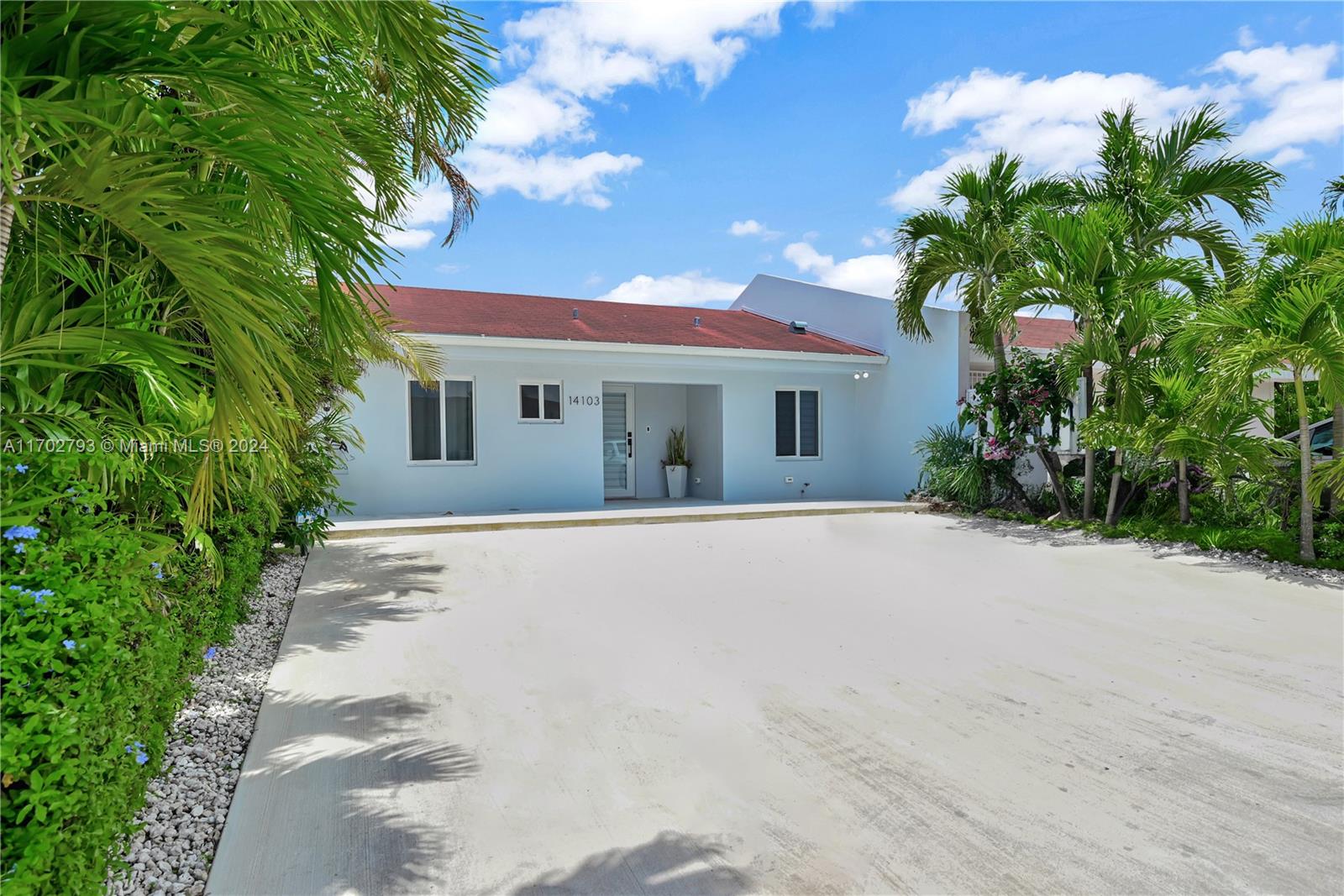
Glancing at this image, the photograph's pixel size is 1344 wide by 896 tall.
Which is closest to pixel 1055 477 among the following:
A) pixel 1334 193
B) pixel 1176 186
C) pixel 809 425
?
pixel 1176 186

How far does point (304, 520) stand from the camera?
9211mm

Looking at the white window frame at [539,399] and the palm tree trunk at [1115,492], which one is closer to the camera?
the palm tree trunk at [1115,492]

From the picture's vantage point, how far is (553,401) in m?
14.7

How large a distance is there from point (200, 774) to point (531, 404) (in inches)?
441

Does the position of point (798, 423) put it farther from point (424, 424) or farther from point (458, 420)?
point (424, 424)

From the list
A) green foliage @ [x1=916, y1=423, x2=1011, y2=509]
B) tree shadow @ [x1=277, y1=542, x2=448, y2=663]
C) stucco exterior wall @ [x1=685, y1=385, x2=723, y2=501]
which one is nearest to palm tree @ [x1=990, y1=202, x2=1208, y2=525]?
green foliage @ [x1=916, y1=423, x2=1011, y2=509]

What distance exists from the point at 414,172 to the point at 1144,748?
15.7 feet

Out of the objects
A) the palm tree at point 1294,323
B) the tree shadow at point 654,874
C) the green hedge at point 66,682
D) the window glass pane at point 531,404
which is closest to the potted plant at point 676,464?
the window glass pane at point 531,404

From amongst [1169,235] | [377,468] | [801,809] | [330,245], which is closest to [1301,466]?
[1169,235]

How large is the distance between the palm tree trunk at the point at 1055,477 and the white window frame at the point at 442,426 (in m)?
9.78

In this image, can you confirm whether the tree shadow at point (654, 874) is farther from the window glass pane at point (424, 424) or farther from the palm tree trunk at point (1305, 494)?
the window glass pane at point (424, 424)

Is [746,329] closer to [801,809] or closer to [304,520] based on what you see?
[304,520]

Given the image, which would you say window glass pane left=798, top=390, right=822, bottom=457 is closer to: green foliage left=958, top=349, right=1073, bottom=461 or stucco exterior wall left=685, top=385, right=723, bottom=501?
stucco exterior wall left=685, top=385, right=723, bottom=501

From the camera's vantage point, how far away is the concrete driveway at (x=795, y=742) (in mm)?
2943
